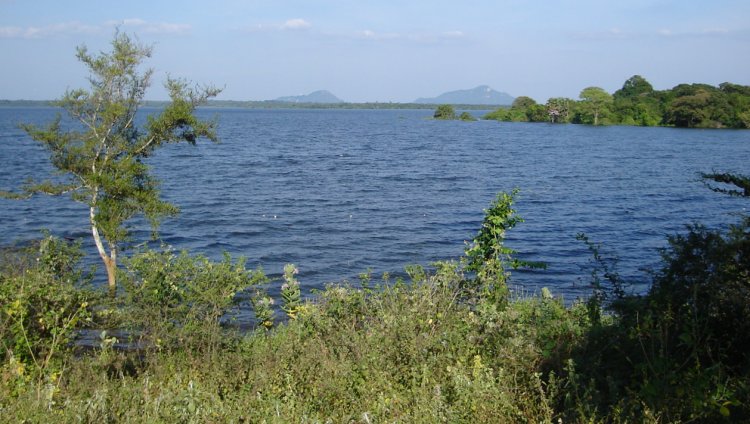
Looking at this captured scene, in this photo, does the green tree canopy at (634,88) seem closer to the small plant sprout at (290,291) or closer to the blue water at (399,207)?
the blue water at (399,207)

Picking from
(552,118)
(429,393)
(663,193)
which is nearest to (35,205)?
(429,393)

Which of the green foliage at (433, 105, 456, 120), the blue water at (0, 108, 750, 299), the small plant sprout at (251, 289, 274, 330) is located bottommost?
the blue water at (0, 108, 750, 299)

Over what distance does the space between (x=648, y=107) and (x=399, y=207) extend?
395ft

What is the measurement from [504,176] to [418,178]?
6.34 m

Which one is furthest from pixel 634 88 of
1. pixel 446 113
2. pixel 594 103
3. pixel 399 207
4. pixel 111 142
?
pixel 111 142

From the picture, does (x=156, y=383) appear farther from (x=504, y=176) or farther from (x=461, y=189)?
(x=504, y=176)

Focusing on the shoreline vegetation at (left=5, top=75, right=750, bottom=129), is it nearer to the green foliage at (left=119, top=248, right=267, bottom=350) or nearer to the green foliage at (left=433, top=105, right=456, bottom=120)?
the green foliage at (left=433, top=105, right=456, bottom=120)

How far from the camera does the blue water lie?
2258 cm

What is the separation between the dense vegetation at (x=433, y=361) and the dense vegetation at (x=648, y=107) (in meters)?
124

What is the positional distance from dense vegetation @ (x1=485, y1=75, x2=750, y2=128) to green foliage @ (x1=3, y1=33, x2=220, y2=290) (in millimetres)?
119666

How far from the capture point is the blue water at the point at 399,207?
2258 cm

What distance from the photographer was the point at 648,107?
443ft

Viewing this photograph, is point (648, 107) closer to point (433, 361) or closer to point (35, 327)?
point (433, 361)

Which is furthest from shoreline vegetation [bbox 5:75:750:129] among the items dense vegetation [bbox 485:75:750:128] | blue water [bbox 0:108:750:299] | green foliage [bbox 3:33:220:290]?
green foliage [bbox 3:33:220:290]
